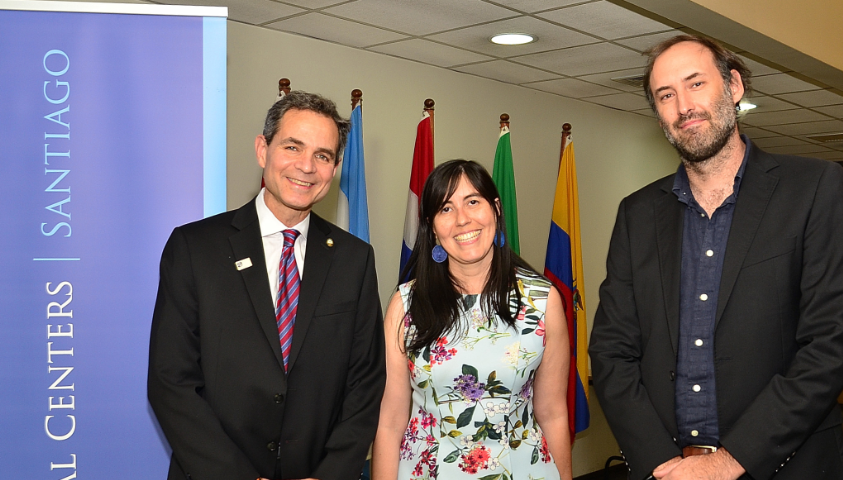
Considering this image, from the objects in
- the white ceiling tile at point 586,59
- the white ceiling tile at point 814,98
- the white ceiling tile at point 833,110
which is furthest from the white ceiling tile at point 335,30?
the white ceiling tile at point 833,110

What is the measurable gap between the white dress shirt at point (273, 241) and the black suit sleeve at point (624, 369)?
852mm

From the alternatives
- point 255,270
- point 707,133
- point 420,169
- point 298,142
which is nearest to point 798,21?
point 420,169

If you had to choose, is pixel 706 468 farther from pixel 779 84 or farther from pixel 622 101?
pixel 622 101

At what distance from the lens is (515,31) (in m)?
4.33

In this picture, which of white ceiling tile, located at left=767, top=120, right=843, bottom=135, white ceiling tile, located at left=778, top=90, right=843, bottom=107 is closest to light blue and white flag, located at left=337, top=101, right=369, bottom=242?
white ceiling tile, located at left=778, top=90, right=843, bottom=107

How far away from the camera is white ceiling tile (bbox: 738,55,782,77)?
499cm

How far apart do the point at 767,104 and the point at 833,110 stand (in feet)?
2.54

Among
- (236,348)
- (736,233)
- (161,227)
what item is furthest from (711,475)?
(161,227)

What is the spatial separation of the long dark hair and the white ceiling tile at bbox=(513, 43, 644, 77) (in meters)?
2.64

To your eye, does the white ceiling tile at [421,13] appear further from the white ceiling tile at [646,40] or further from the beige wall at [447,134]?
the white ceiling tile at [646,40]

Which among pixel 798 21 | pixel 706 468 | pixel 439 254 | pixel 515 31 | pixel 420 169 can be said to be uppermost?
pixel 798 21

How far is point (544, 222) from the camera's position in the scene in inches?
244

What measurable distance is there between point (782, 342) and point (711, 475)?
0.37m

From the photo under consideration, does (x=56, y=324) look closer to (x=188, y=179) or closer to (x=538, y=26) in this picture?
(x=188, y=179)
